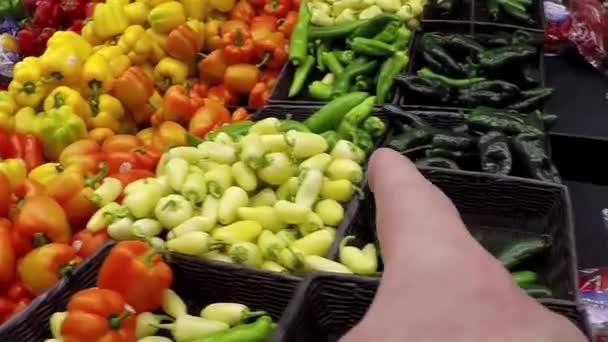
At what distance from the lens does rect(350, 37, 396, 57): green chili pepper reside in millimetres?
3047

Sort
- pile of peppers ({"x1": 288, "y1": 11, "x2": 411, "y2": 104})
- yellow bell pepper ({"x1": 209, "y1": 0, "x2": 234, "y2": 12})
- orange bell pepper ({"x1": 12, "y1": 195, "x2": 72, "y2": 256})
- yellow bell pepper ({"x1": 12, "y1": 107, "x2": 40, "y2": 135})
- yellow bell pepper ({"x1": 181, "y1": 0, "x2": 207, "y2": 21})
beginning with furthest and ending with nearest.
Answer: yellow bell pepper ({"x1": 209, "y1": 0, "x2": 234, "y2": 12}) < yellow bell pepper ({"x1": 181, "y1": 0, "x2": 207, "y2": 21}) < pile of peppers ({"x1": 288, "y1": 11, "x2": 411, "y2": 104}) < yellow bell pepper ({"x1": 12, "y1": 107, "x2": 40, "y2": 135}) < orange bell pepper ({"x1": 12, "y1": 195, "x2": 72, "y2": 256})

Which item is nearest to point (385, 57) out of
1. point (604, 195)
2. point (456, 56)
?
point (456, 56)

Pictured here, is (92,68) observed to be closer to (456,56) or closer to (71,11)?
(71,11)

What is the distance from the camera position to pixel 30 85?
9.05ft

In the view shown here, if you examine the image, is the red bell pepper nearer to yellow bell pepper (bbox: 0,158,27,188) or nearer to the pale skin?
yellow bell pepper (bbox: 0,158,27,188)

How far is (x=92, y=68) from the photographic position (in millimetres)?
2799

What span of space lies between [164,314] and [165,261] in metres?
0.14

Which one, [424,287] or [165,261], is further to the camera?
[165,261]

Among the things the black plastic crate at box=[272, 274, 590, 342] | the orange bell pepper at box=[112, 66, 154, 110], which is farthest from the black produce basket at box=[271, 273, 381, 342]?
the orange bell pepper at box=[112, 66, 154, 110]

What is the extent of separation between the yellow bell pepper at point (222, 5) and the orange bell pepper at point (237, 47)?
0.65ft

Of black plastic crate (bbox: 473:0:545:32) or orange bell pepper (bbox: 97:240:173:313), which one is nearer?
orange bell pepper (bbox: 97:240:173:313)

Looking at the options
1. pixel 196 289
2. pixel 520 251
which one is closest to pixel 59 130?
pixel 196 289

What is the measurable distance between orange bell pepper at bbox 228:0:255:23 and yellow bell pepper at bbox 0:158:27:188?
4.31 feet

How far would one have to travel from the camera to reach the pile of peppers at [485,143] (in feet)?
7.59
